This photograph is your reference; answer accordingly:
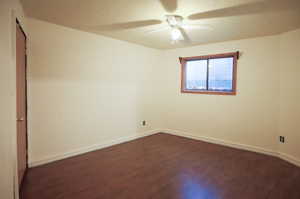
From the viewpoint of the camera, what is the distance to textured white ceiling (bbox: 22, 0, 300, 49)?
235 centimetres

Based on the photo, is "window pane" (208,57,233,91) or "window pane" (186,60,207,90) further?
"window pane" (186,60,207,90)

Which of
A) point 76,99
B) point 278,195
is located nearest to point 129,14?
point 76,99

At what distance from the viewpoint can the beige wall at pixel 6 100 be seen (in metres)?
1.76

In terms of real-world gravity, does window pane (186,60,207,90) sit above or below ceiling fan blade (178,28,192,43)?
below

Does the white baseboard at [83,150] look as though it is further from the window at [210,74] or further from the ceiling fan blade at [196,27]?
the ceiling fan blade at [196,27]

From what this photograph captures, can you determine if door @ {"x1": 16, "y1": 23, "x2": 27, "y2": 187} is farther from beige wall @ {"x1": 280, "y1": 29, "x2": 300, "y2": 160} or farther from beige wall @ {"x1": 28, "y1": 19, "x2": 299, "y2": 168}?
beige wall @ {"x1": 280, "y1": 29, "x2": 300, "y2": 160}

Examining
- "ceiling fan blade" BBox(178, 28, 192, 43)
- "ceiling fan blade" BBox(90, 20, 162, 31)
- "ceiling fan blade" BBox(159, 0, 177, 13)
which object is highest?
"ceiling fan blade" BBox(178, 28, 192, 43)

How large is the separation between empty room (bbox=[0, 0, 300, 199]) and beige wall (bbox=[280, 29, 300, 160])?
0.06ft

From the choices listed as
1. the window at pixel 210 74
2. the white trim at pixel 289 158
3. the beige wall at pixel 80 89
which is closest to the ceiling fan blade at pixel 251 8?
the window at pixel 210 74

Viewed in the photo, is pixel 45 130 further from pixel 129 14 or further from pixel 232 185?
pixel 232 185

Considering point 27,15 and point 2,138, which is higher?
point 27,15

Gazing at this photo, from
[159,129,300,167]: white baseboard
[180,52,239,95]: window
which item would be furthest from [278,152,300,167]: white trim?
[180,52,239,95]: window

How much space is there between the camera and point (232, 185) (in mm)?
2553

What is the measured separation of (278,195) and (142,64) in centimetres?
375
